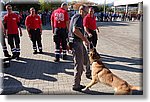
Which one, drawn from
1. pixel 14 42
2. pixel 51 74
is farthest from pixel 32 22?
pixel 51 74

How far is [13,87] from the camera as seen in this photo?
5.71 metres

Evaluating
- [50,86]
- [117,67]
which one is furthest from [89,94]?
[117,67]

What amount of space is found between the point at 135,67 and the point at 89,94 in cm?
263

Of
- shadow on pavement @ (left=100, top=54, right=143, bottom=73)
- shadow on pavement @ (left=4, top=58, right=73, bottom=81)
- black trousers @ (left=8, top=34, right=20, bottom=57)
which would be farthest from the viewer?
black trousers @ (left=8, top=34, right=20, bottom=57)

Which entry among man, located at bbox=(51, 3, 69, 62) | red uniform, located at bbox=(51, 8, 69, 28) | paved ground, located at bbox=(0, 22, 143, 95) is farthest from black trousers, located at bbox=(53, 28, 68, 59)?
paved ground, located at bbox=(0, 22, 143, 95)

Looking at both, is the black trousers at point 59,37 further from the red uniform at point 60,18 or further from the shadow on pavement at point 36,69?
the shadow on pavement at point 36,69

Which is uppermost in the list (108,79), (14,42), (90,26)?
(90,26)

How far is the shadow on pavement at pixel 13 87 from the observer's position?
17.7 feet

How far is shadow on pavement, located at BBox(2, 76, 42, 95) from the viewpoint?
5410 mm

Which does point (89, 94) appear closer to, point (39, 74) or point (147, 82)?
point (147, 82)

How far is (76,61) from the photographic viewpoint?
5.28 m

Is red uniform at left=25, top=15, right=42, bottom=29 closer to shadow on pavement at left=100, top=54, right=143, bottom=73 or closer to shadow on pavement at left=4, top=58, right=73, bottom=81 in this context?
shadow on pavement at left=4, top=58, right=73, bottom=81

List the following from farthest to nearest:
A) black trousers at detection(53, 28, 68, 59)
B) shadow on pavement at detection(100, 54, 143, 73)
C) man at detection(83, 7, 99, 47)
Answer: black trousers at detection(53, 28, 68, 59) → man at detection(83, 7, 99, 47) → shadow on pavement at detection(100, 54, 143, 73)

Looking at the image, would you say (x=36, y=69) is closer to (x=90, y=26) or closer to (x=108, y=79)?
(x=90, y=26)
